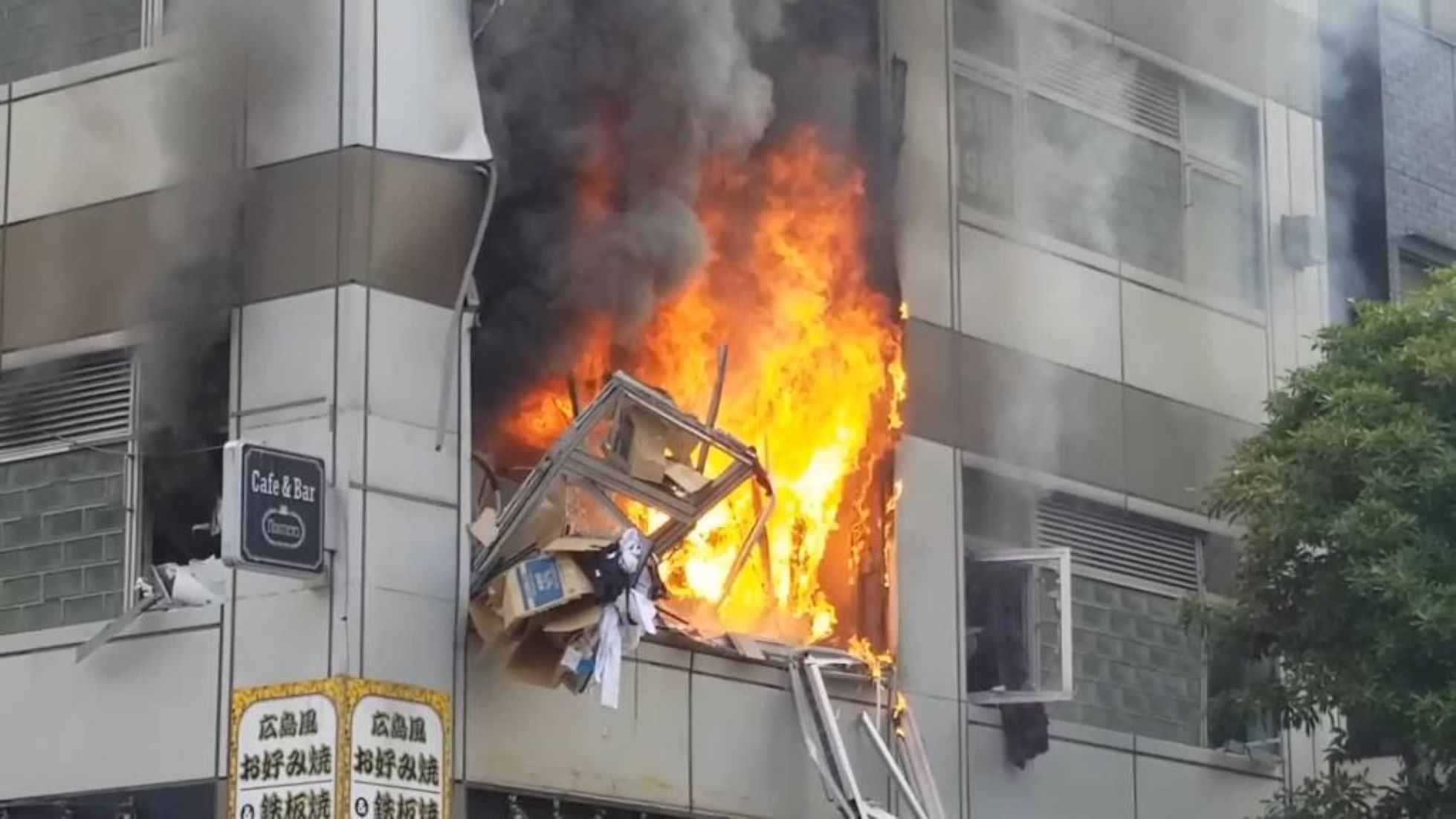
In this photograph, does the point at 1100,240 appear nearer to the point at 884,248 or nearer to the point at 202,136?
the point at 884,248

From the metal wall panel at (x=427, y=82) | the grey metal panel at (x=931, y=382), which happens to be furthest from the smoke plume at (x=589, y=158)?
the grey metal panel at (x=931, y=382)

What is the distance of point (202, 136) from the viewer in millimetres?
14133

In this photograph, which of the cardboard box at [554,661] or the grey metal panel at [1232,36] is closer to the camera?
the cardboard box at [554,661]

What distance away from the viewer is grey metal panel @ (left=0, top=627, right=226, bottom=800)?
13.6 meters

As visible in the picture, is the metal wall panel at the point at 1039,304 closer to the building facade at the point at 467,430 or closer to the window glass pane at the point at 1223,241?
the building facade at the point at 467,430

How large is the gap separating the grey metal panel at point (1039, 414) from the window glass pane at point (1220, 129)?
2283mm

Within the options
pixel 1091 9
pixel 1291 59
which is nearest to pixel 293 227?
pixel 1091 9

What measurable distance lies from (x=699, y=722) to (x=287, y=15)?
4.15m

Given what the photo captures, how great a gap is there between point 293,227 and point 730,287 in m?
2.90

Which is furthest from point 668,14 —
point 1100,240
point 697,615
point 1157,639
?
point 1157,639

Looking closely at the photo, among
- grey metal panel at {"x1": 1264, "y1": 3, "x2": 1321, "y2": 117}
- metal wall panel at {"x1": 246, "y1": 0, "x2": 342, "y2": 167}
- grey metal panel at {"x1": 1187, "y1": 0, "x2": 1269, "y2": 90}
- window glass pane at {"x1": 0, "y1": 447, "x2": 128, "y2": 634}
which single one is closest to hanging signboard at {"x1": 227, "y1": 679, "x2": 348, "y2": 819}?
window glass pane at {"x1": 0, "y1": 447, "x2": 128, "y2": 634}

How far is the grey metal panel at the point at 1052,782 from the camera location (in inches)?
663

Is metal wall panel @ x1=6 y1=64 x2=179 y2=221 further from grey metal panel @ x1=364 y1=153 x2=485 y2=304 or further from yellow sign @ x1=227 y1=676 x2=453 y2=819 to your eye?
yellow sign @ x1=227 y1=676 x2=453 y2=819

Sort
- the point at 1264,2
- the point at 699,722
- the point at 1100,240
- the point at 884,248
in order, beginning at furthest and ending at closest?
1. the point at 1264,2
2. the point at 1100,240
3. the point at 884,248
4. the point at 699,722
